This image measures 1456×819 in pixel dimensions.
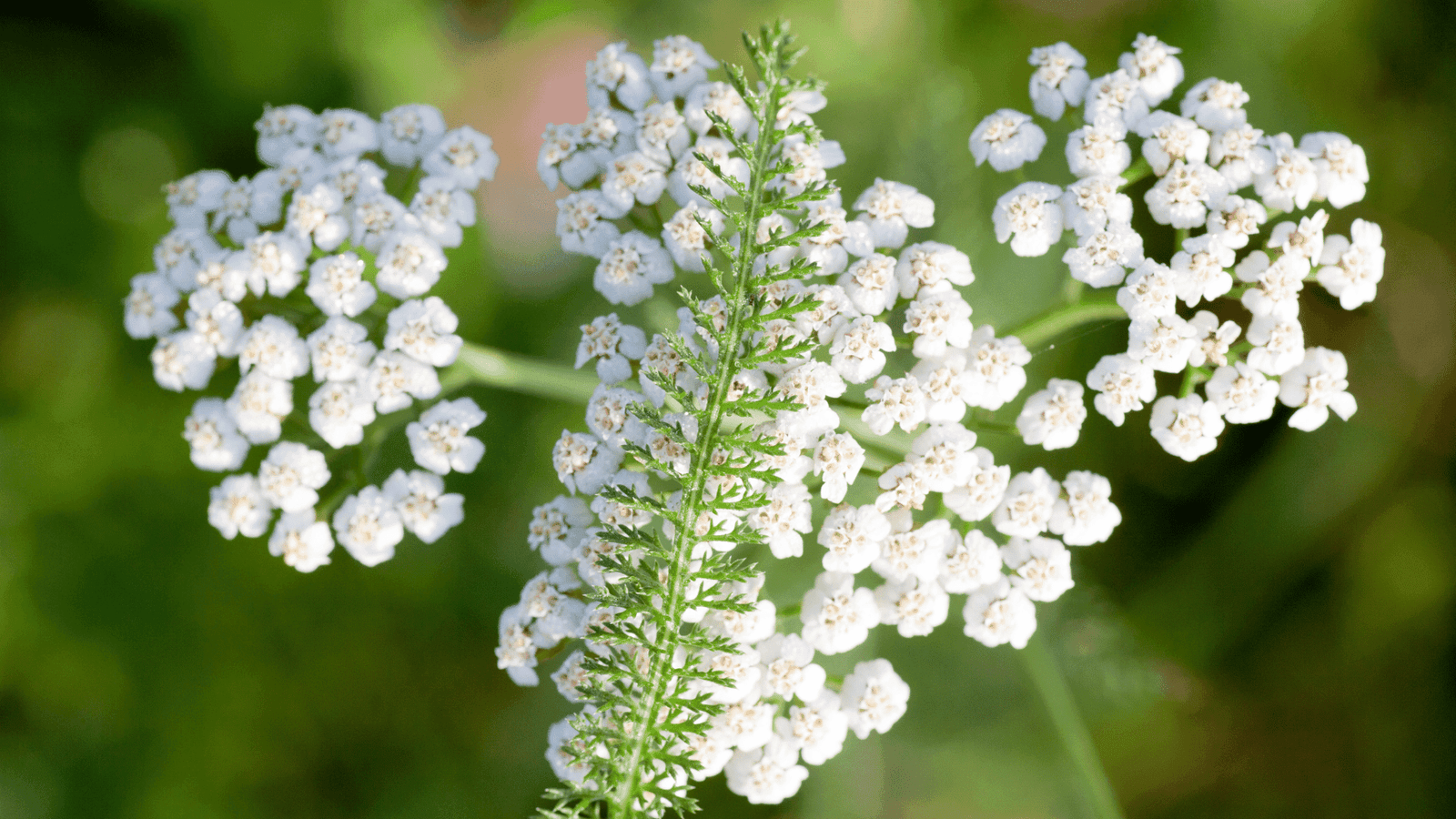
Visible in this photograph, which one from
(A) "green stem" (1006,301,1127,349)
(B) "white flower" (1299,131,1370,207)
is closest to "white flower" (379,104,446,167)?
(A) "green stem" (1006,301,1127,349)

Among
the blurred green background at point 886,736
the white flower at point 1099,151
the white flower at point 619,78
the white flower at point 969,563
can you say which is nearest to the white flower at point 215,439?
the blurred green background at point 886,736

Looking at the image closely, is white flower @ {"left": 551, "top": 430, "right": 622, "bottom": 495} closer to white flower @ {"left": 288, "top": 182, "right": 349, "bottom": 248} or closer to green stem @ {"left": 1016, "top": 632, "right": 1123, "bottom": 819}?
white flower @ {"left": 288, "top": 182, "right": 349, "bottom": 248}

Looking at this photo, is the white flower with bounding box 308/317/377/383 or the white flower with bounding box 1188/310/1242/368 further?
the white flower with bounding box 308/317/377/383

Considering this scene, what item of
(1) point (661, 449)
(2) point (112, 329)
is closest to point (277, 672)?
(2) point (112, 329)

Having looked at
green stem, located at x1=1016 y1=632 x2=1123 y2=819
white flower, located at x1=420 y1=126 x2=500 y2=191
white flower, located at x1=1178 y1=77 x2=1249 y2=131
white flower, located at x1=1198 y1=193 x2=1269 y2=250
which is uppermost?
white flower, located at x1=420 y1=126 x2=500 y2=191

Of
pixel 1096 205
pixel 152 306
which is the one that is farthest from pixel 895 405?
pixel 152 306

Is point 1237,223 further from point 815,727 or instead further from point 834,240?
point 815,727
